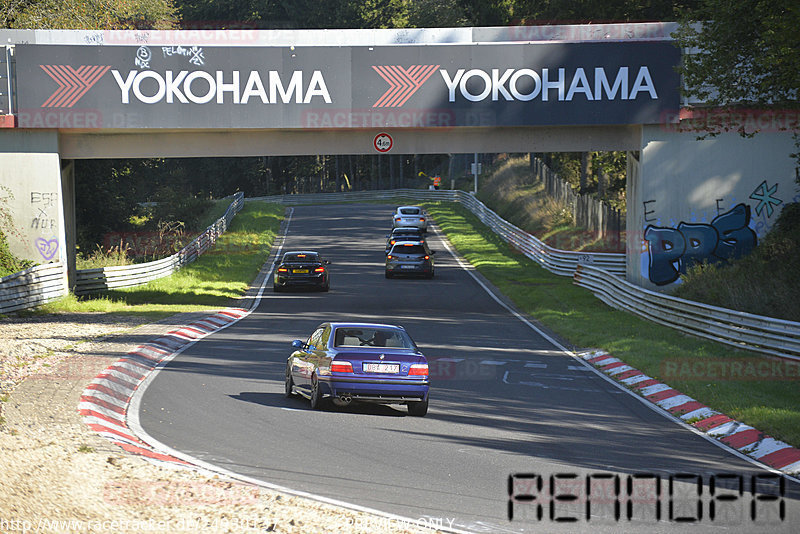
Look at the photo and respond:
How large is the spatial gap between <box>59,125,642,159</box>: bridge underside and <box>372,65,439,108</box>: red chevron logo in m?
1.38

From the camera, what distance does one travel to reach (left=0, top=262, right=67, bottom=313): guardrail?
85.4 ft

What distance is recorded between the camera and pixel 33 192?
2850cm

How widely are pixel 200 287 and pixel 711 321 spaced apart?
20929 millimetres

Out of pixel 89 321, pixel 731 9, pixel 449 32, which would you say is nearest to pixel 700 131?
pixel 731 9

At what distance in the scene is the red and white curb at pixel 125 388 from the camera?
36.5 feet

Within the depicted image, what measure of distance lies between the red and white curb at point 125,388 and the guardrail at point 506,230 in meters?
20.0

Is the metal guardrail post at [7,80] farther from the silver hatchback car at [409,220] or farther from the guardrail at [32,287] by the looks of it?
the silver hatchback car at [409,220]

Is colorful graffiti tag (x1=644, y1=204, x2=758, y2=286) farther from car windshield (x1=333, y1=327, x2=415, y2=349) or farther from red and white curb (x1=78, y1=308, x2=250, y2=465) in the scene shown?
car windshield (x1=333, y1=327, x2=415, y2=349)

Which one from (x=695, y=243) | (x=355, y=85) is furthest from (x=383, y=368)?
(x=695, y=243)

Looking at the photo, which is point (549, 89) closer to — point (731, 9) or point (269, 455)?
point (731, 9)

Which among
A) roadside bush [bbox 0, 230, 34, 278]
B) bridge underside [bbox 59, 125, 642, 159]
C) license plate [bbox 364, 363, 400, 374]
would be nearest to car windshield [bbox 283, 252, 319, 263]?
bridge underside [bbox 59, 125, 642, 159]

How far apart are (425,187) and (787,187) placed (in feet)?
230

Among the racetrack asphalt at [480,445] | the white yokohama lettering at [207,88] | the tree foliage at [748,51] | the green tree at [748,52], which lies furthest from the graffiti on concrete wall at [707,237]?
the white yokohama lettering at [207,88]

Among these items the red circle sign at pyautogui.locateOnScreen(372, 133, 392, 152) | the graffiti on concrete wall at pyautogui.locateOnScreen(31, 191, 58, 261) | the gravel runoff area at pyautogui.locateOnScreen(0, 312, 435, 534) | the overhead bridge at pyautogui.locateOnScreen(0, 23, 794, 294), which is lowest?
the gravel runoff area at pyautogui.locateOnScreen(0, 312, 435, 534)
